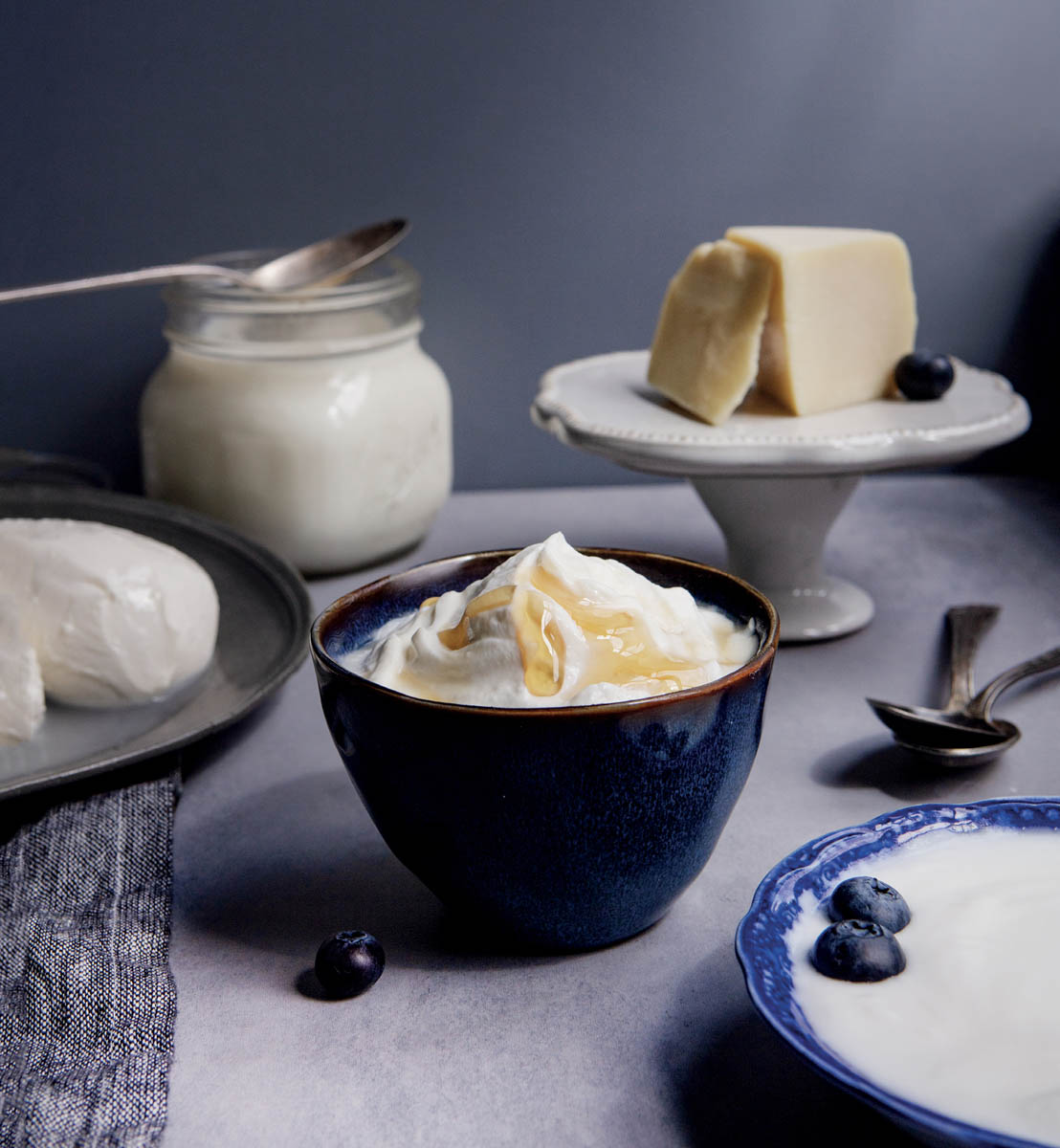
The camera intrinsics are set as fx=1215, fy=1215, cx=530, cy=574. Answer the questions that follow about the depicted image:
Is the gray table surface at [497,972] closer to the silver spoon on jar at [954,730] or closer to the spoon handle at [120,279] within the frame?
the silver spoon on jar at [954,730]

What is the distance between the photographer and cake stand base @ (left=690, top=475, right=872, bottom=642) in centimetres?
104

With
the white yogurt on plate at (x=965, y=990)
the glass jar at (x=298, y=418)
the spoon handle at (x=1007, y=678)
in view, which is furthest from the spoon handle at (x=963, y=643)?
the glass jar at (x=298, y=418)

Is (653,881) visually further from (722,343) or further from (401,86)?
(401,86)

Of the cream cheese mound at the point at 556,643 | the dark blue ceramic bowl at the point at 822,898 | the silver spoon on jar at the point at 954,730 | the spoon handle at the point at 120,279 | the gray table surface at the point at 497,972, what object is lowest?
the gray table surface at the point at 497,972

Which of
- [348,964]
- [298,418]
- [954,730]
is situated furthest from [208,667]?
[954,730]

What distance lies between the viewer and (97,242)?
4.40 ft

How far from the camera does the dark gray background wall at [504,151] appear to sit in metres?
1.29

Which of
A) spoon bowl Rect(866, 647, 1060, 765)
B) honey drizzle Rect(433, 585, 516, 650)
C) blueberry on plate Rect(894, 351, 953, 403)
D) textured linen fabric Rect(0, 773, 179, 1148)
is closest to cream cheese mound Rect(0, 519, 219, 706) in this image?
textured linen fabric Rect(0, 773, 179, 1148)

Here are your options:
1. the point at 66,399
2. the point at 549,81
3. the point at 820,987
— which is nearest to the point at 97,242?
the point at 66,399

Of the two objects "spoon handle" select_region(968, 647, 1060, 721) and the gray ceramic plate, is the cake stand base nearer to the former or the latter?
"spoon handle" select_region(968, 647, 1060, 721)

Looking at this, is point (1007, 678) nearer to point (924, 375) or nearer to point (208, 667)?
point (924, 375)

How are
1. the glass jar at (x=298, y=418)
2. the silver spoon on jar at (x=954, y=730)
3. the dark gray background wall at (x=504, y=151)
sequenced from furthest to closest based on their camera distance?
1. the dark gray background wall at (x=504, y=151)
2. the glass jar at (x=298, y=418)
3. the silver spoon on jar at (x=954, y=730)

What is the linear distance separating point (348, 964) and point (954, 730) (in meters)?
0.44

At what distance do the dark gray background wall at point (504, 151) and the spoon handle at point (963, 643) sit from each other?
0.51 m
